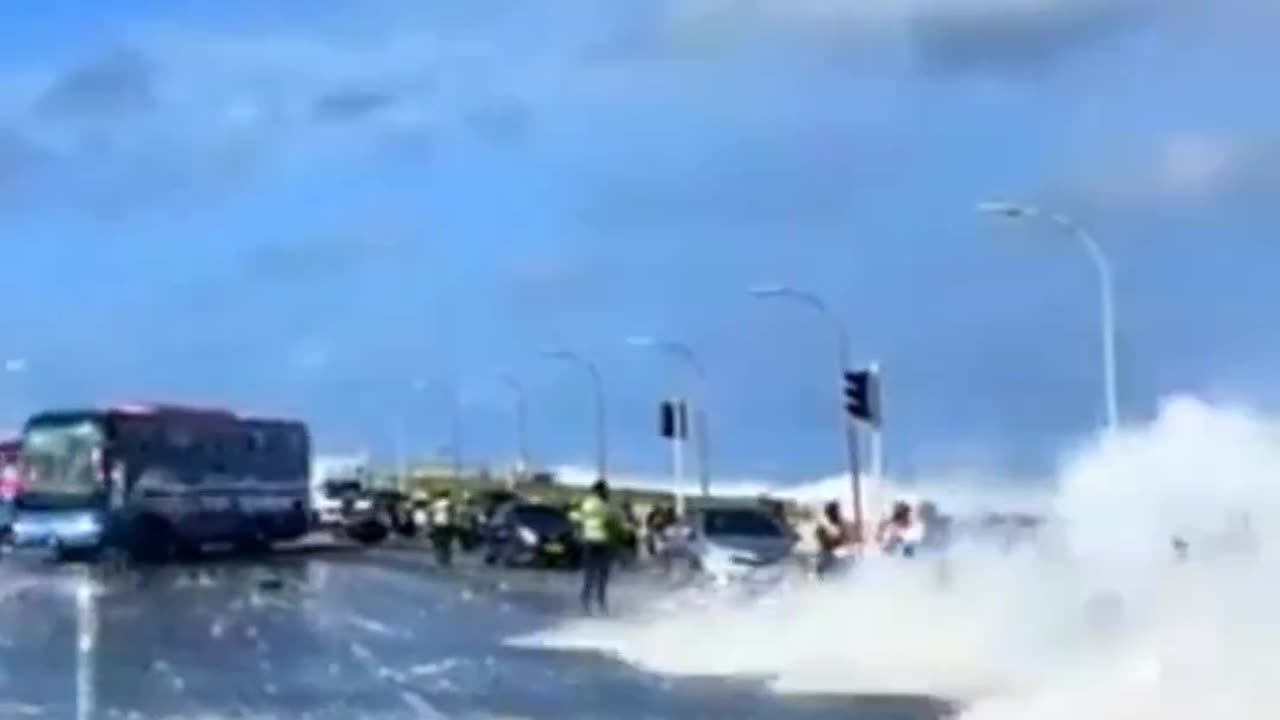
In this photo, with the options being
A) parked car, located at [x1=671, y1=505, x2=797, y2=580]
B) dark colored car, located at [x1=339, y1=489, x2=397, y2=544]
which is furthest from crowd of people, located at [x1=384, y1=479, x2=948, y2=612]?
dark colored car, located at [x1=339, y1=489, x2=397, y2=544]

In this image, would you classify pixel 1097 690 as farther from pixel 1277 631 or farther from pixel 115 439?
pixel 115 439

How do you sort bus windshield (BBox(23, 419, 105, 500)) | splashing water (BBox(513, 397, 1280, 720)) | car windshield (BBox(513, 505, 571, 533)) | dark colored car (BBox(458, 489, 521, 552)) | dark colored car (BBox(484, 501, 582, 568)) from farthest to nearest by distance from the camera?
dark colored car (BBox(458, 489, 521, 552))
car windshield (BBox(513, 505, 571, 533))
dark colored car (BBox(484, 501, 582, 568))
bus windshield (BBox(23, 419, 105, 500))
splashing water (BBox(513, 397, 1280, 720))

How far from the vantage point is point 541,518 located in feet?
279

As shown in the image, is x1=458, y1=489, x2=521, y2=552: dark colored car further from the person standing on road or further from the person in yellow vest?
the person in yellow vest

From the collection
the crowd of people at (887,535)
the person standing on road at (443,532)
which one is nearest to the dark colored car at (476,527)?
A: the person standing on road at (443,532)

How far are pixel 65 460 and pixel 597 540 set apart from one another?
2555 centimetres

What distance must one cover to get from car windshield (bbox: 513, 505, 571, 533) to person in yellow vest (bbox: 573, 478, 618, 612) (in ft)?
97.5

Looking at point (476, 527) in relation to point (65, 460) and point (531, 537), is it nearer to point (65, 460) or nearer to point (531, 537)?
point (531, 537)

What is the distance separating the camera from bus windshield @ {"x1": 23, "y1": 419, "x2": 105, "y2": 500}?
73500 millimetres

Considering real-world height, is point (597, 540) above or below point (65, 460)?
below

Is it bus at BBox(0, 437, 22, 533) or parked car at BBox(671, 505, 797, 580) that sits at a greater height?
bus at BBox(0, 437, 22, 533)

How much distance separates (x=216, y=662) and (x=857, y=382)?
20039 mm

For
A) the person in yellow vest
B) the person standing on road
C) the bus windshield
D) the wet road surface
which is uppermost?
the bus windshield

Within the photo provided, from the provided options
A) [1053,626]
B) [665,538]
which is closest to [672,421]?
[665,538]
